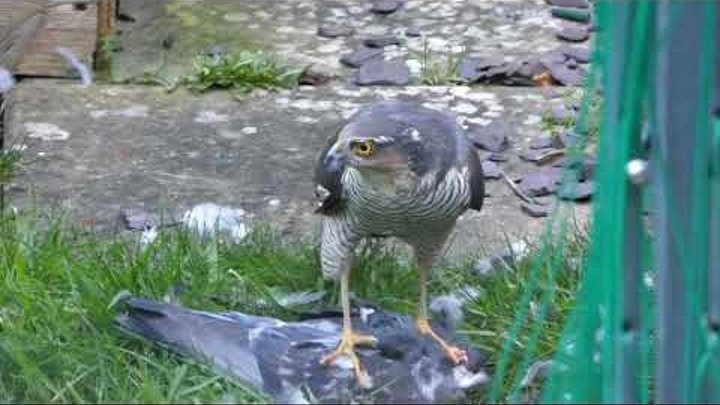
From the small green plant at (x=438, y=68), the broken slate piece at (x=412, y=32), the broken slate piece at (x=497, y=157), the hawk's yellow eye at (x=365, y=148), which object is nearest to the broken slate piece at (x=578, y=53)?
the small green plant at (x=438, y=68)

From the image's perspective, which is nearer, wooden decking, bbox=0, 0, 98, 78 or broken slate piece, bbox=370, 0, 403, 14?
wooden decking, bbox=0, 0, 98, 78

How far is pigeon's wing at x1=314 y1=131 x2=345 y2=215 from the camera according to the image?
13.2 ft

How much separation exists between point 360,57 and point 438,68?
0.30m

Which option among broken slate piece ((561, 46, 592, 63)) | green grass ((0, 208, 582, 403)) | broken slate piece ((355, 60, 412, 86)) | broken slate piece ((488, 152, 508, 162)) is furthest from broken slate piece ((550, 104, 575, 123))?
green grass ((0, 208, 582, 403))

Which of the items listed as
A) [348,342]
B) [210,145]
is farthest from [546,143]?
[348,342]

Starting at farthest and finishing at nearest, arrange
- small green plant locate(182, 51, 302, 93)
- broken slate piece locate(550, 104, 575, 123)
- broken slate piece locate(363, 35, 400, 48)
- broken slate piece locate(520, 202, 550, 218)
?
broken slate piece locate(363, 35, 400, 48), small green plant locate(182, 51, 302, 93), broken slate piece locate(550, 104, 575, 123), broken slate piece locate(520, 202, 550, 218)

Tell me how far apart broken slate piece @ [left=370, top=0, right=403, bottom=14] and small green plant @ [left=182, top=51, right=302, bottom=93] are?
0.78 meters

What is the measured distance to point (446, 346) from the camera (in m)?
4.05

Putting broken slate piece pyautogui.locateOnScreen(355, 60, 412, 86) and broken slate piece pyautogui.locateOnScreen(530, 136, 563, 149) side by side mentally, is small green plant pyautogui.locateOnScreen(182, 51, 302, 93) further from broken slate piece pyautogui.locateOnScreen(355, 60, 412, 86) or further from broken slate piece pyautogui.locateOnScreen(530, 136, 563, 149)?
broken slate piece pyautogui.locateOnScreen(530, 136, 563, 149)

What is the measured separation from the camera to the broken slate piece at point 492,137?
5.51 m

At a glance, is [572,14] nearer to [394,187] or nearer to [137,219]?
[137,219]

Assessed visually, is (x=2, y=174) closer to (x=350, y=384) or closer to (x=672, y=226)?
(x=350, y=384)

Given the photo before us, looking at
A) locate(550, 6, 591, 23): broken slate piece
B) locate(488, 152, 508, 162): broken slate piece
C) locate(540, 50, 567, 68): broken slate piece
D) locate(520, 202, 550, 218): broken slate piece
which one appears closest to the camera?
locate(520, 202, 550, 218): broken slate piece

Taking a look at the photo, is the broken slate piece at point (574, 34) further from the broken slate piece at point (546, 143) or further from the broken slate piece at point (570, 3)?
the broken slate piece at point (546, 143)
